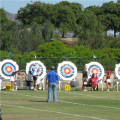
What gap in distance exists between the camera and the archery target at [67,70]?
2875 centimetres

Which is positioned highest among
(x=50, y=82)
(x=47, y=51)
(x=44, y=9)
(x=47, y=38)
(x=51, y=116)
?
(x=44, y=9)

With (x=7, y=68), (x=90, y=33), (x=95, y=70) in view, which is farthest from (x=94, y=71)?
(x=90, y=33)

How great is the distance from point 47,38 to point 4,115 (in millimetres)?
63509

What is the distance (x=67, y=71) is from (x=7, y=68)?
501cm

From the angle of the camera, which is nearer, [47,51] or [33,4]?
[47,51]

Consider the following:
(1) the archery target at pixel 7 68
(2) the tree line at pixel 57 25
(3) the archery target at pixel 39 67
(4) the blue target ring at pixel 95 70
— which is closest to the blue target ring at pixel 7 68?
(1) the archery target at pixel 7 68

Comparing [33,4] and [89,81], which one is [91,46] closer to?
[33,4]

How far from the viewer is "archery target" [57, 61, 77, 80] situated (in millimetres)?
28750

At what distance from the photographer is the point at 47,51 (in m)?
57.8

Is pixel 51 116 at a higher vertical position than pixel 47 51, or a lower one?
lower

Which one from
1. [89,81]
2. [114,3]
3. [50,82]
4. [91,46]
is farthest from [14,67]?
[114,3]

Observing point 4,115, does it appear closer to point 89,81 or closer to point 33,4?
point 89,81

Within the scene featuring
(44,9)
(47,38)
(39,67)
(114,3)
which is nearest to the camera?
(39,67)

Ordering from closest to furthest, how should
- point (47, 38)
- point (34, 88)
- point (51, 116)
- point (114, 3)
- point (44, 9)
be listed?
point (51, 116), point (34, 88), point (47, 38), point (44, 9), point (114, 3)
